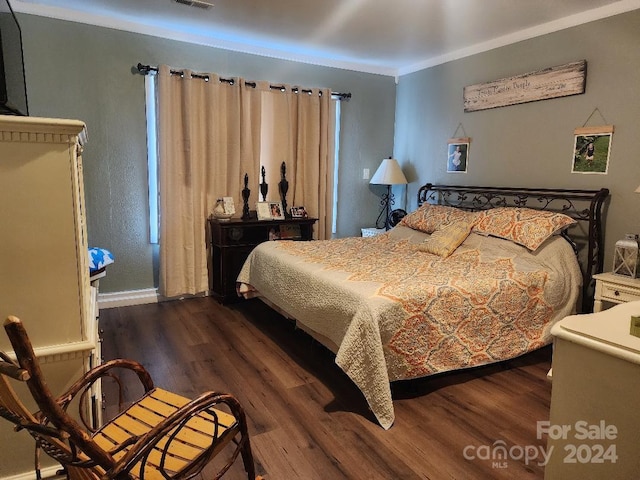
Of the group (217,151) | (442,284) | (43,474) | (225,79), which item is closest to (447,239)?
(442,284)

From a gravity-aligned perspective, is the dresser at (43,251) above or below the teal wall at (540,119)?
below

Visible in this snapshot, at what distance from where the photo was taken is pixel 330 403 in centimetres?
236

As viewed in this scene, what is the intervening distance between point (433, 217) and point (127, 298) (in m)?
2.95

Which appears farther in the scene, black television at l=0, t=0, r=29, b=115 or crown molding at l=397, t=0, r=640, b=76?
crown molding at l=397, t=0, r=640, b=76

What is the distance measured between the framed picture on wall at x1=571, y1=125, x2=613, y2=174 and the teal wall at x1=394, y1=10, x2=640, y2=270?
0.04 m

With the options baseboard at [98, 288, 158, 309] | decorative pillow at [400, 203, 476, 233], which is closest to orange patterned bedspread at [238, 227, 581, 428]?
decorative pillow at [400, 203, 476, 233]

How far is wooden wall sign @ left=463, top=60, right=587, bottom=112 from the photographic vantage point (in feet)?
10.7

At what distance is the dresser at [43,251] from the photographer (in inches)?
52.9

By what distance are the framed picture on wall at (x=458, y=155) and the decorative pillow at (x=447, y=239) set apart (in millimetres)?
923

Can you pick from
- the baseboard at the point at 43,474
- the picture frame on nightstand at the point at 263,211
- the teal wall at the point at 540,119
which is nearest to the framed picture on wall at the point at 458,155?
the teal wall at the point at 540,119

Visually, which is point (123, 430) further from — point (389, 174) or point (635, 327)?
point (389, 174)

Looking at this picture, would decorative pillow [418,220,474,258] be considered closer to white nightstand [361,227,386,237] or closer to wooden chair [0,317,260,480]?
white nightstand [361,227,386,237]

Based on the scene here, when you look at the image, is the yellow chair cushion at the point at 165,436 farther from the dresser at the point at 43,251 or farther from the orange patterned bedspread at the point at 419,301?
the orange patterned bedspread at the point at 419,301

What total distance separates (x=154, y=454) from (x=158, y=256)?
3.00 metres
